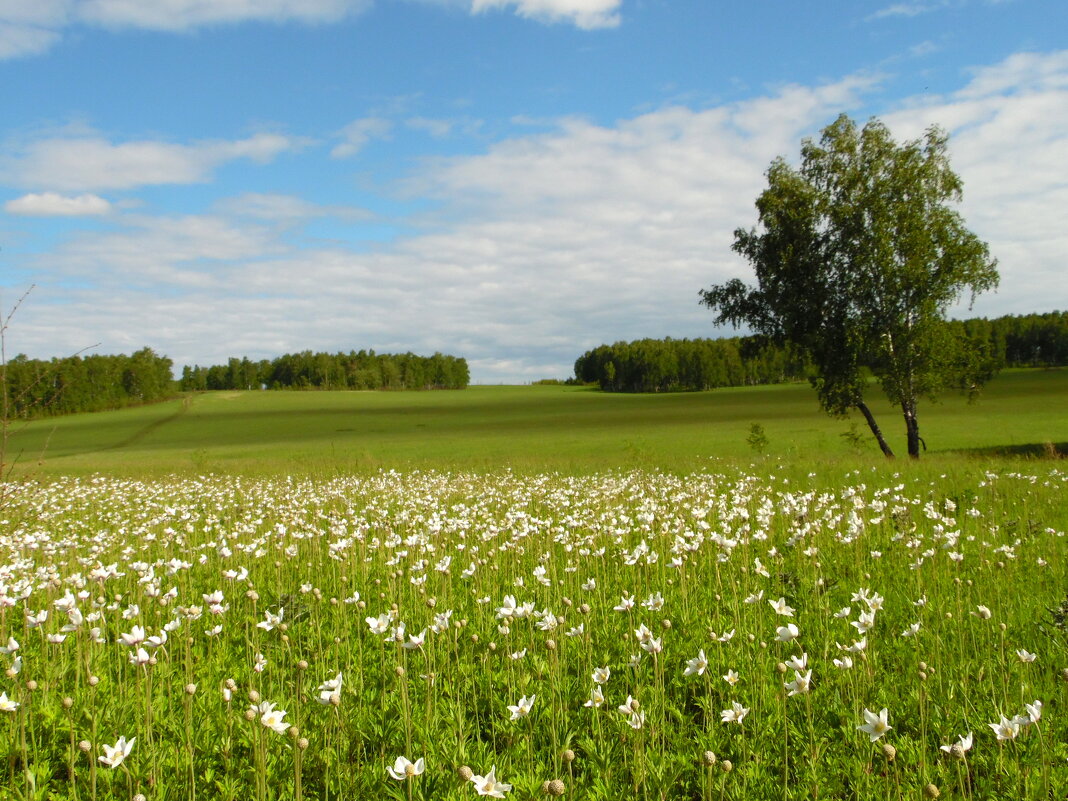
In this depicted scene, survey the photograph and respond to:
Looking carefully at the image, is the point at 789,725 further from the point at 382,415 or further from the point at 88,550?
the point at 382,415

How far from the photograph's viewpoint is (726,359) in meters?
124

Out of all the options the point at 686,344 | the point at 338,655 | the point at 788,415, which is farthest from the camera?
the point at 686,344

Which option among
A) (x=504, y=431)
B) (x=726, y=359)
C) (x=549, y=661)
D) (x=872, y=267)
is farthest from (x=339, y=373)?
(x=549, y=661)

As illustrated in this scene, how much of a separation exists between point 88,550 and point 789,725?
1022 centimetres

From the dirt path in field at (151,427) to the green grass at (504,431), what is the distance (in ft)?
0.83

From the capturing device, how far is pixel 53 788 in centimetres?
384

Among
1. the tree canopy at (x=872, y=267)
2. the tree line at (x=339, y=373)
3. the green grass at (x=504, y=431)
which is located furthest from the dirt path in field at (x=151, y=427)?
the tree canopy at (x=872, y=267)

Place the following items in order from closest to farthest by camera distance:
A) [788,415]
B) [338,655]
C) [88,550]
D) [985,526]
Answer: [338,655], [985,526], [88,550], [788,415]

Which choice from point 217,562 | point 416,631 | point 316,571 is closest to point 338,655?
point 416,631

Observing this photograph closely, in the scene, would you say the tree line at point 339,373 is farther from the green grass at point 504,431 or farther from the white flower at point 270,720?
the white flower at point 270,720

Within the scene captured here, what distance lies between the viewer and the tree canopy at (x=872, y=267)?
26312mm

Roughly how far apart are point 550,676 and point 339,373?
15034 cm

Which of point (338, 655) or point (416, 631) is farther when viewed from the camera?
point (416, 631)

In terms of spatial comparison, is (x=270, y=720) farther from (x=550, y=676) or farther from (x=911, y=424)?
(x=911, y=424)
